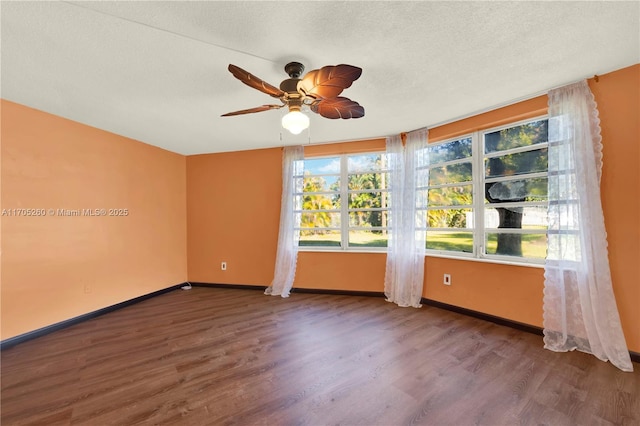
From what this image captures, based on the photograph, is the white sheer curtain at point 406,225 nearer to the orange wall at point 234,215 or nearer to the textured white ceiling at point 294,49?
the textured white ceiling at point 294,49

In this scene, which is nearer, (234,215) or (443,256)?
(443,256)

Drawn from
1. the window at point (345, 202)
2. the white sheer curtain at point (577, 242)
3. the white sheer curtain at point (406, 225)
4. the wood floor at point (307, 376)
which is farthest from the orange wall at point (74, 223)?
the white sheer curtain at point (577, 242)

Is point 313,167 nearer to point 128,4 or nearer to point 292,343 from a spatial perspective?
point 292,343

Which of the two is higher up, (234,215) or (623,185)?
(623,185)

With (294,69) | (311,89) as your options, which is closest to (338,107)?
(311,89)

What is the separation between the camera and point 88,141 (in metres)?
3.19

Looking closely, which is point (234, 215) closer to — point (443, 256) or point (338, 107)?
point (338, 107)

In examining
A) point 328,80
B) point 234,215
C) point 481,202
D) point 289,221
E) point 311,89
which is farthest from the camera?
point 234,215

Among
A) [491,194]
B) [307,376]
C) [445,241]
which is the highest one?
[491,194]

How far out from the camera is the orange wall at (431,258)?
215 centimetres

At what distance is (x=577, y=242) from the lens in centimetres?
229

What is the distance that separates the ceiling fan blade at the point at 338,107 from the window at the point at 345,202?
6.73 feet

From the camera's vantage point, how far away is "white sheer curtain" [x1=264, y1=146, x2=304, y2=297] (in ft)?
13.5

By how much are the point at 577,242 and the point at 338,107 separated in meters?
2.52
